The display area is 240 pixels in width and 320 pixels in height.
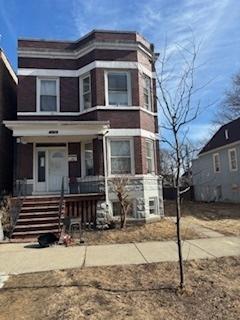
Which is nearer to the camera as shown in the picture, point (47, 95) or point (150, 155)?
point (150, 155)

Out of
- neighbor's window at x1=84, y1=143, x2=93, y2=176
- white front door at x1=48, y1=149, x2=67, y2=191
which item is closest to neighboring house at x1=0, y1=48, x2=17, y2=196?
white front door at x1=48, y1=149, x2=67, y2=191

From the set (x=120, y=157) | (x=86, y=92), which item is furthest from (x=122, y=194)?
(x=86, y=92)

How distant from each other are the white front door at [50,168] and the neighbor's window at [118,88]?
3327mm

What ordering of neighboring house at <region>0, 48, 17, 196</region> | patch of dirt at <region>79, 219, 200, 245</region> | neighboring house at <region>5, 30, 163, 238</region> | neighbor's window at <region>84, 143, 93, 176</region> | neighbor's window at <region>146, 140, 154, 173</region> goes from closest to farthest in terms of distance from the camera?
patch of dirt at <region>79, 219, 200, 245</region>
neighboring house at <region>5, 30, 163, 238</region>
neighbor's window at <region>84, 143, 93, 176</region>
neighbor's window at <region>146, 140, 154, 173</region>
neighboring house at <region>0, 48, 17, 196</region>

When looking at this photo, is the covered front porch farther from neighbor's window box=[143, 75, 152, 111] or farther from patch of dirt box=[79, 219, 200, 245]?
neighbor's window box=[143, 75, 152, 111]

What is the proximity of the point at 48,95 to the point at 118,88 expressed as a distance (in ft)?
11.5

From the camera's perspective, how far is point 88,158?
16.3 metres

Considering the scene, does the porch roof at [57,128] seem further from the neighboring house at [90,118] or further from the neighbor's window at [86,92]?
the neighbor's window at [86,92]

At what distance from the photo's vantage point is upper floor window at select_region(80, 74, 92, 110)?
54.7 feet

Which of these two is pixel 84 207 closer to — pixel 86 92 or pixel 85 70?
pixel 86 92

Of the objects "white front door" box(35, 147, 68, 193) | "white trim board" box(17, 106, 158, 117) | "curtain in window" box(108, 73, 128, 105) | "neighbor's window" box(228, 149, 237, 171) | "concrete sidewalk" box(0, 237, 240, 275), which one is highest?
"curtain in window" box(108, 73, 128, 105)

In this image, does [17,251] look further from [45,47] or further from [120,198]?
[45,47]

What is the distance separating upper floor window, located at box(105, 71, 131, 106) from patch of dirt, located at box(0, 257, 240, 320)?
9.94 meters

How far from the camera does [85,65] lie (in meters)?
16.6
